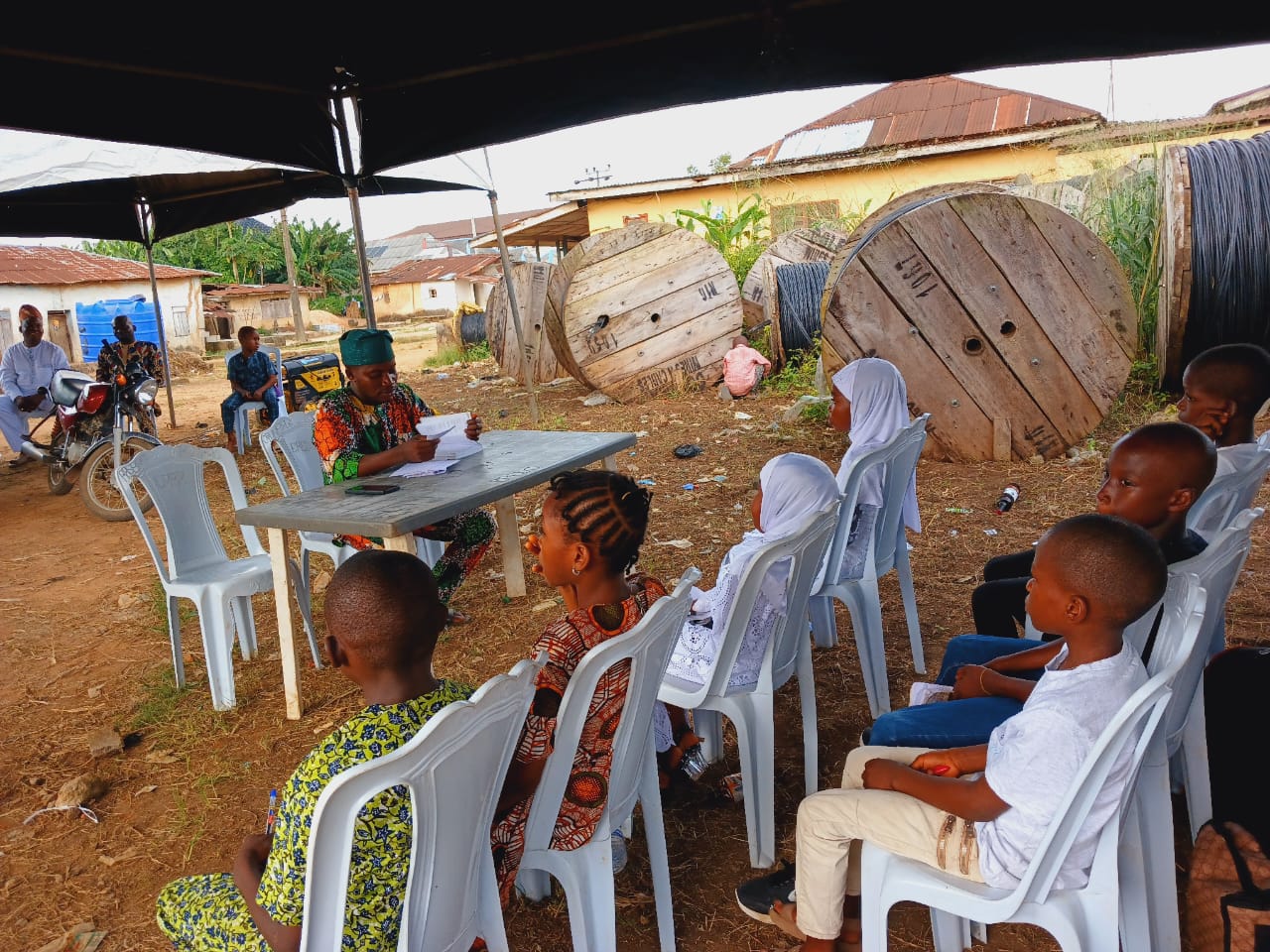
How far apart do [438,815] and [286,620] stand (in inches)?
95.6

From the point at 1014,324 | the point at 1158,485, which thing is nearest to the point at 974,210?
the point at 1014,324

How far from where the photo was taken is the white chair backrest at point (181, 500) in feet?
12.4

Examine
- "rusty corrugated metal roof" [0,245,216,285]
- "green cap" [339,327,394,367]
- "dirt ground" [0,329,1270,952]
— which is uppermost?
"rusty corrugated metal roof" [0,245,216,285]

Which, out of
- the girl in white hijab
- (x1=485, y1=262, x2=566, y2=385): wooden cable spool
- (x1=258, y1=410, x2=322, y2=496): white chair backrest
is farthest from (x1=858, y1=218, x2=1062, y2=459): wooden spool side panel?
(x1=485, y1=262, x2=566, y2=385): wooden cable spool

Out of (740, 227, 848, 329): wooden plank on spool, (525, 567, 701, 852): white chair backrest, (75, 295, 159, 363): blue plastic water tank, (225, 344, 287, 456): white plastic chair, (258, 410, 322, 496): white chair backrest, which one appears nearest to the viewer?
(525, 567, 701, 852): white chair backrest

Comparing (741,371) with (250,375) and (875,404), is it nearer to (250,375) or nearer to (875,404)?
(250,375)

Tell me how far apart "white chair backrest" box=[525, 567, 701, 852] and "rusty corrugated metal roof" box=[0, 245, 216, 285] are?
23.7 meters

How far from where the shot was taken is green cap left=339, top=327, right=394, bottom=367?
12.8ft

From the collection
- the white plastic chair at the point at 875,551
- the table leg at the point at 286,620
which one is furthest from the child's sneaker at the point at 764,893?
the table leg at the point at 286,620

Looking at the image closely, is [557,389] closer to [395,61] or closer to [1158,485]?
[395,61]

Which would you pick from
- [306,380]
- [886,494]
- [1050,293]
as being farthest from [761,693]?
[306,380]

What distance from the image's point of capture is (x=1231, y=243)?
605 cm

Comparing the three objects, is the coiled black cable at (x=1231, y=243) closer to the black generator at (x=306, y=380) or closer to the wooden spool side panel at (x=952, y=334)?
the wooden spool side panel at (x=952, y=334)

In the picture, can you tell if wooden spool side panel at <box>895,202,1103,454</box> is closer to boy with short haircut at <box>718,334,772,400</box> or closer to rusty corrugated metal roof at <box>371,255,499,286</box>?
boy with short haircut at <box>718,334,772,400</box>
